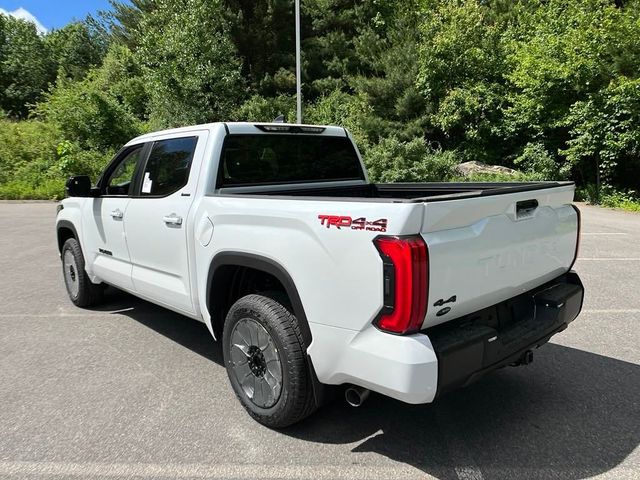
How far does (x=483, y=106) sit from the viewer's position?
69.2 feet

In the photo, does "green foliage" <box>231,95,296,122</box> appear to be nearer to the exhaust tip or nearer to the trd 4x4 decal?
the trd 4x4 decal

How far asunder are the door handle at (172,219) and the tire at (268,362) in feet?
2.92

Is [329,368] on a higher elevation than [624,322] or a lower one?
higher

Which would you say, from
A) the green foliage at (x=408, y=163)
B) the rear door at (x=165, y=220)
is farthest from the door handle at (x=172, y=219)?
the green foliage at (x=408, y=163)

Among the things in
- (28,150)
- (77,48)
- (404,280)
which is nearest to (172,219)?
(404,280)

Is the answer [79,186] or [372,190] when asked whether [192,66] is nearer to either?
[79,186]

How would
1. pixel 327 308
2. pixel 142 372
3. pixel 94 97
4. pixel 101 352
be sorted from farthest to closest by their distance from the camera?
pixel 94 97
pixel 101 352
pixel 142 372
pixel 327 308

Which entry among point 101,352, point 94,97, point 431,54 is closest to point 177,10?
point 94,97

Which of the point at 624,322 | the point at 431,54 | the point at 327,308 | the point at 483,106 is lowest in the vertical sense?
the point at 624,322

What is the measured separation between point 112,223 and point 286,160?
1.76 m

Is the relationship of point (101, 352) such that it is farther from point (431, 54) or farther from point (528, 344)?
point (431, 54)

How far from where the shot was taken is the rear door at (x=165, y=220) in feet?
12.1

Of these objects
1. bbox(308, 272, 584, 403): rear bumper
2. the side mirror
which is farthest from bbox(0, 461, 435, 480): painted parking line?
the side mirror

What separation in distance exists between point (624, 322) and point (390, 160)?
47.2ft
